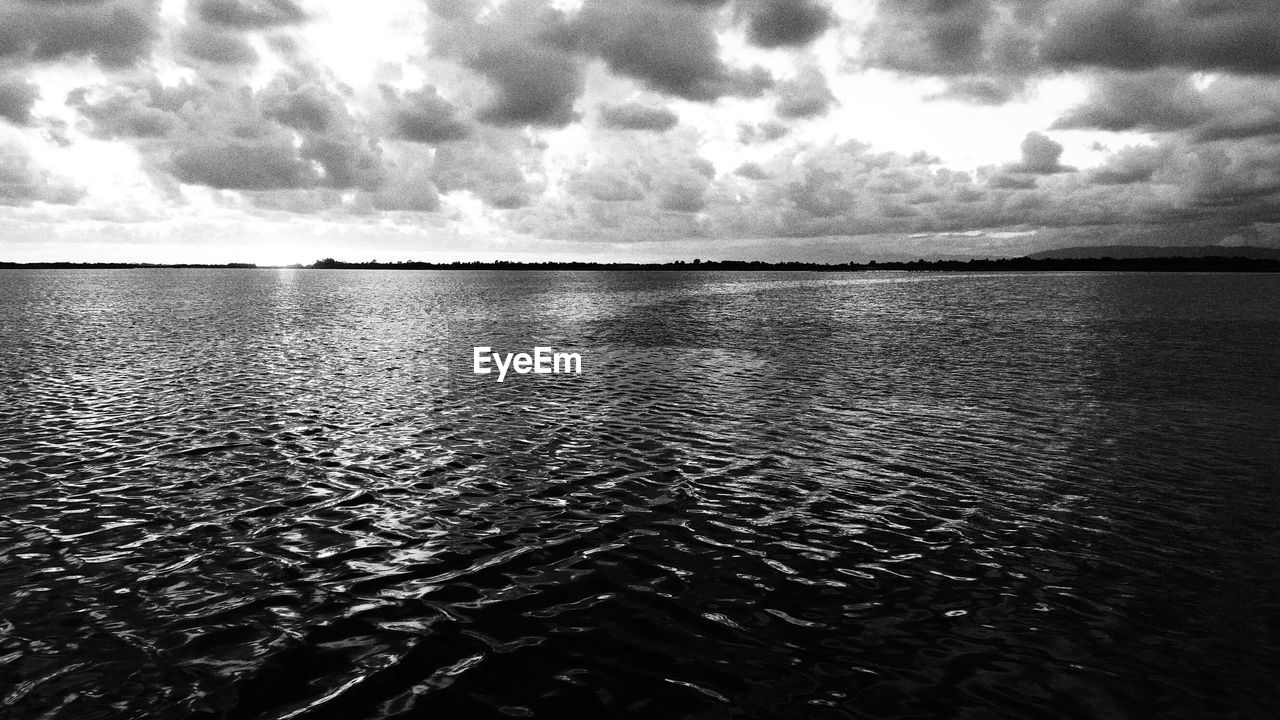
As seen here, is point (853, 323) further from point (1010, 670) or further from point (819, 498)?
point (1010, 670)

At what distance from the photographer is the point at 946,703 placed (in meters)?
10.9

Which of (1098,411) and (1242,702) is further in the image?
(1098,411)

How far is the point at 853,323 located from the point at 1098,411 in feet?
185

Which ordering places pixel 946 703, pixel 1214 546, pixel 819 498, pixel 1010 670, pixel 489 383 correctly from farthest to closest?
1. pixel 489 383
2. pixel 819 498
3. pixel 1214 546
4. pixel 1010 670
5. pixel 946 703

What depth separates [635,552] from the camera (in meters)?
16.8

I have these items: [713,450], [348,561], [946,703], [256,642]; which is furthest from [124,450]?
[946,703]

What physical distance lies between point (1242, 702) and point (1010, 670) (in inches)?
134

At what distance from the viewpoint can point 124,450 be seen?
83.1ft

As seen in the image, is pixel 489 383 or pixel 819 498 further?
pixel 489 383

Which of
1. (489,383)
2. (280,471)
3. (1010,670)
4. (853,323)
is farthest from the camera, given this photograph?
(853,323)

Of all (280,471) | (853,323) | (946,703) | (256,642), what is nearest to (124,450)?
(280,471)

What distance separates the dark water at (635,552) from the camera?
11.4m

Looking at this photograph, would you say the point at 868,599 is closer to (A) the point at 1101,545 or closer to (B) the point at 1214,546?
(A) the point at 1101,545

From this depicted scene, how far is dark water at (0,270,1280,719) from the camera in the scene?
1137 centimetres
